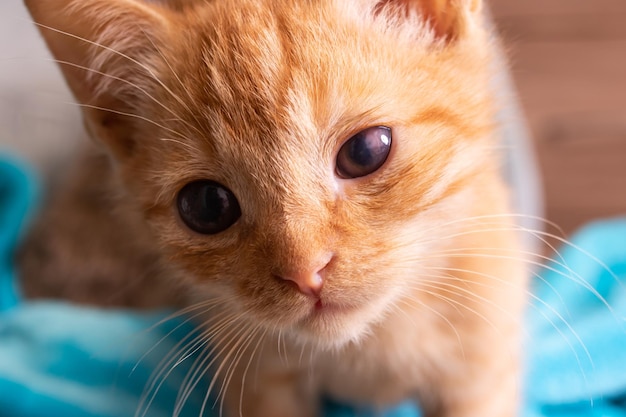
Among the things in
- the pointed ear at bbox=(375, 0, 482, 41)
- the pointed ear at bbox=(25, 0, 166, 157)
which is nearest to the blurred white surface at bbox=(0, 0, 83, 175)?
the pointed ear at bbox=(25, 0, 166, 157)

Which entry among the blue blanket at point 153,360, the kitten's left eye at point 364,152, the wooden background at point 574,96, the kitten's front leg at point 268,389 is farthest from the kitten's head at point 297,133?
the wooden background at point 574,96

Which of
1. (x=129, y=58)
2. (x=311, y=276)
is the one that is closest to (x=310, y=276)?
(x=311, y=276)

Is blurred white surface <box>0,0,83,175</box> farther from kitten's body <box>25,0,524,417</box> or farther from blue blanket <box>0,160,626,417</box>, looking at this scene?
kitten's body <box>25,0,524,417</box>

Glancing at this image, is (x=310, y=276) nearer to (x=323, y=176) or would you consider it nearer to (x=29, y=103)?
(x=323, y=176)

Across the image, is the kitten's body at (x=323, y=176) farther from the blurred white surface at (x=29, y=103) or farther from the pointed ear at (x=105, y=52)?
the blurred white surface at (x=29, y=103)

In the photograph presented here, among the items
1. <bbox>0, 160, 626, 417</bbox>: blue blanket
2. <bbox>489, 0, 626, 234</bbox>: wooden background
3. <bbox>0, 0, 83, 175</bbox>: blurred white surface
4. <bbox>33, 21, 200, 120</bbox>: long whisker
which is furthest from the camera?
<bbox>489, 0, 626, 234</bbox>: wooden background

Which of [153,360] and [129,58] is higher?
[129,58]

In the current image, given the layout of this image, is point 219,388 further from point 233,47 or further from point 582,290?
point 582,290
